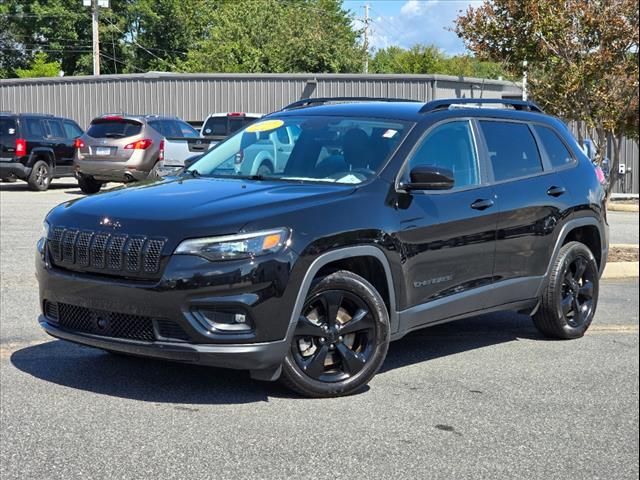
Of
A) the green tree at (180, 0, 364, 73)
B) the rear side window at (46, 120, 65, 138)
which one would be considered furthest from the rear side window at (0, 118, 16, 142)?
the green tree at (180, 0, 364, 73)

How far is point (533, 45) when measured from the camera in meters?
12.3

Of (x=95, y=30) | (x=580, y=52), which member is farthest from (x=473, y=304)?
(x=95, y=30)

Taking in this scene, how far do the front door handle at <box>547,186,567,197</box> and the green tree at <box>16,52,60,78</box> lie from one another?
10011 millimetres

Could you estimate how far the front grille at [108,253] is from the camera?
5.08m

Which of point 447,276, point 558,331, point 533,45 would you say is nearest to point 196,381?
point 447,276

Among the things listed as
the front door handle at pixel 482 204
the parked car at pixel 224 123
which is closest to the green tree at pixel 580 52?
the front door handle at pixel 482 204

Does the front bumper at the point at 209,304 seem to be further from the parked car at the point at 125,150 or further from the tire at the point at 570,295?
the parked car at the point at 125,150

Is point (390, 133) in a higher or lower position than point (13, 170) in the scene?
higher

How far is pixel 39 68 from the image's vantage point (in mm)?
17203

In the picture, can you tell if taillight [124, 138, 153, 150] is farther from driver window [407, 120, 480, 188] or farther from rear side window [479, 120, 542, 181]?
driver window [407, 120, 480, 188]

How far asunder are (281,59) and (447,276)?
36.8 meters

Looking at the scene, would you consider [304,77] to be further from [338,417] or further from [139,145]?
[338,417]

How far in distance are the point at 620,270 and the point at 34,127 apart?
14479 millimetres

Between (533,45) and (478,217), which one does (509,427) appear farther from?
(533,45)
